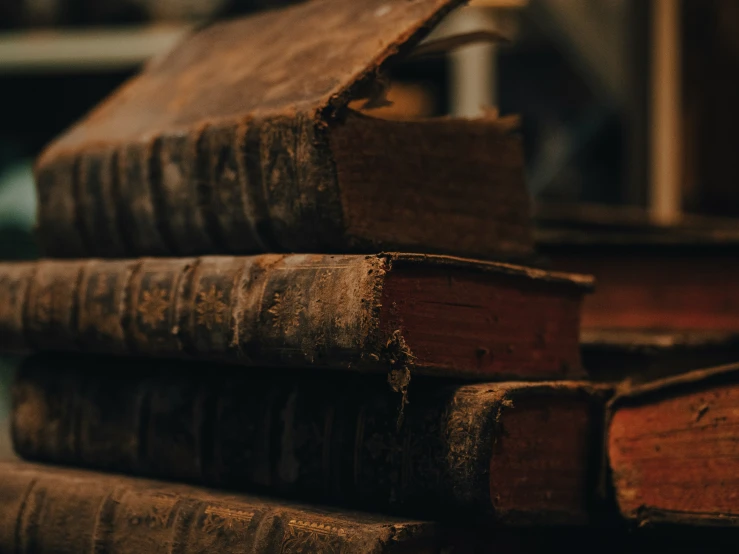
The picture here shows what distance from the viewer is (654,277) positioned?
1405mm

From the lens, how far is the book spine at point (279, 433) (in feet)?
2.85

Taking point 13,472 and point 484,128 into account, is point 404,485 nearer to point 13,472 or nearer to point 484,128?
point 484,128

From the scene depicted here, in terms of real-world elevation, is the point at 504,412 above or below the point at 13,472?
above

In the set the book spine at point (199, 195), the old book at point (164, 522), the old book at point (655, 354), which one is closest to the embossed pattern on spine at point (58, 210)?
the book spine at point (199, 195)

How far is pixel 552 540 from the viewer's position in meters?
1.03

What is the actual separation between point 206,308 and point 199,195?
13cm

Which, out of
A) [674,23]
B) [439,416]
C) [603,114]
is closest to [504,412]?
[439,416]

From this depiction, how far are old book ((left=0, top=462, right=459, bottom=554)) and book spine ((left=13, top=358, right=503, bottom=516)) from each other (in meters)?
0.02

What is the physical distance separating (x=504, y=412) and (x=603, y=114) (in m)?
3.19

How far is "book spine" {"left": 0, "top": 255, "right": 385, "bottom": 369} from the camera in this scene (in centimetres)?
85

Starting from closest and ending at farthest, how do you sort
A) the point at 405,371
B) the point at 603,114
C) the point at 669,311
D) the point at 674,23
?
1. the point at 405,371
2. the point at 669,311
3. the point at 674,23
4. the point at 603,114

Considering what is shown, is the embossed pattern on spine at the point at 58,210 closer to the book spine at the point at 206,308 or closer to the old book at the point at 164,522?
the book spine at the point at 206,308

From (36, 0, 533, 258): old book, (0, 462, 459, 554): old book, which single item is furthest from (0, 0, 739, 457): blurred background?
(0, 462, 459, 554): old book

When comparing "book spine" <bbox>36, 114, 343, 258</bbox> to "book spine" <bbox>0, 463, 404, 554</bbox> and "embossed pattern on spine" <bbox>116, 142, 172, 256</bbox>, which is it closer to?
"embossed pattern on spine" <bbox>116, 142, 172, 256</bbox>
